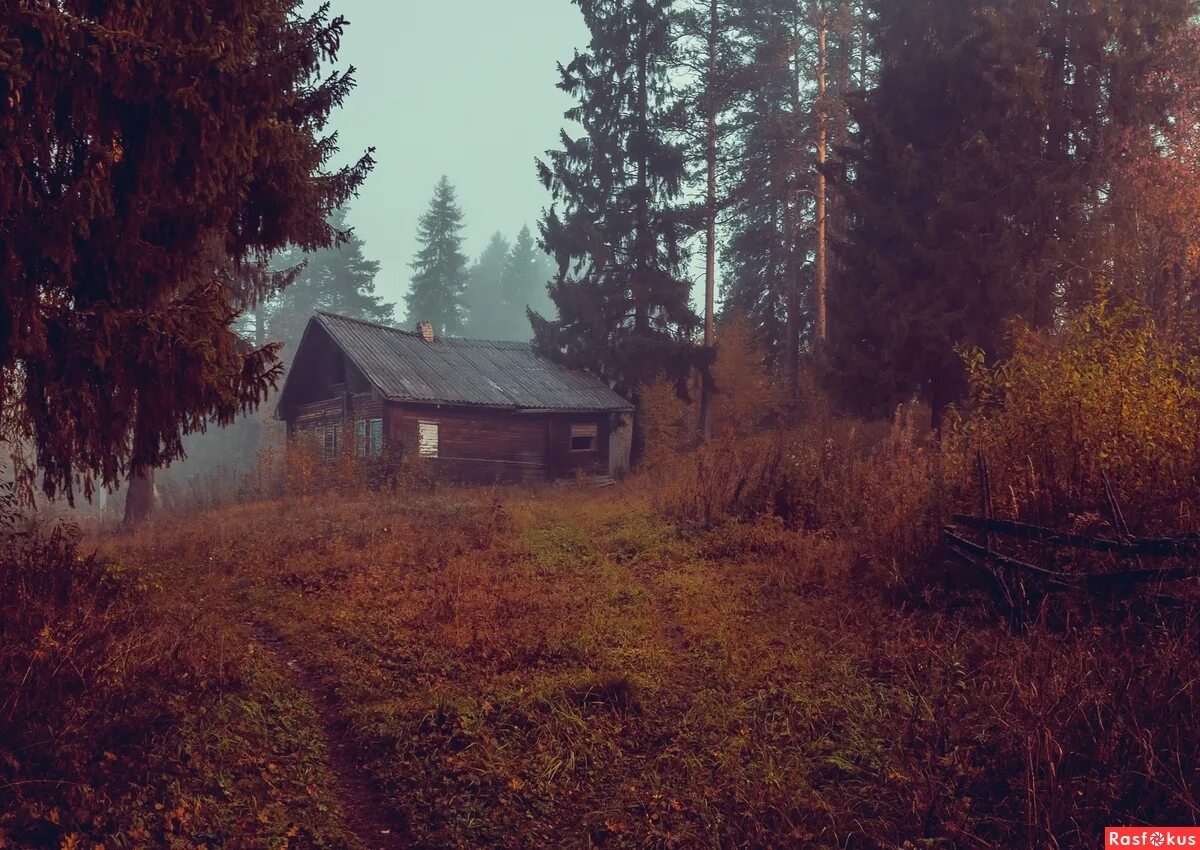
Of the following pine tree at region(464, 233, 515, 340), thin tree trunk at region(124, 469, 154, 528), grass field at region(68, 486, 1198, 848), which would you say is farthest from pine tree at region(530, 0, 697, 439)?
pine tree at region(464, 233, 515, 340)

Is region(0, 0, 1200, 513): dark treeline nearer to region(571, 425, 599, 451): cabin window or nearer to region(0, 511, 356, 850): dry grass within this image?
region(0, 511, 356, 850): dry grass

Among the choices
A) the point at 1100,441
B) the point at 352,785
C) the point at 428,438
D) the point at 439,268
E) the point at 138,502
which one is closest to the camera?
the point at 352,785

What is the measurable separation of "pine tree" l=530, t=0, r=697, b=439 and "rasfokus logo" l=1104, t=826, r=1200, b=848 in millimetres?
24748

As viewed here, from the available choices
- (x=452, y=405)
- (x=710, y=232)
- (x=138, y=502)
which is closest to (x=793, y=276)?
(x=710, y=232)

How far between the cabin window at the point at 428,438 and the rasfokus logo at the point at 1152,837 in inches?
973

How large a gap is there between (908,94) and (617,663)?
57.1 ft

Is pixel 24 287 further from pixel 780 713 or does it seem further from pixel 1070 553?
pixel 1070 553

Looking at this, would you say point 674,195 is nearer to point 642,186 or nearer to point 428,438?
point 642,186

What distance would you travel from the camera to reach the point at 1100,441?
7.71m

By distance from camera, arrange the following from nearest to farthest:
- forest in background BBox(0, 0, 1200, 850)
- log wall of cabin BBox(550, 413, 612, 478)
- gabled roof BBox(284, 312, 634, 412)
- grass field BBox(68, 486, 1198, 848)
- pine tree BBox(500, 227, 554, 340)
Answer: grass field BBox(68, 486, 1198, 848) → forest in background BBox(0, 0, 1200, 850) → gabled roof BBox(284, 312, 634, 412) → log wall of cabin BBox(550, 413, 612, 478) → pine tree BBox(500, 227, 554, 340)

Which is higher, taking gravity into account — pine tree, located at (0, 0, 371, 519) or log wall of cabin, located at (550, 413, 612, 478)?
pine tree, located at (0, 0, 371, 519)

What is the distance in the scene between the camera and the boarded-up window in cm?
2720

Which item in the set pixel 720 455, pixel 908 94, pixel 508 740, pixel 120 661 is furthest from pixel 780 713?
pixel 908 94

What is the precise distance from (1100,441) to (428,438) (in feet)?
74.3
